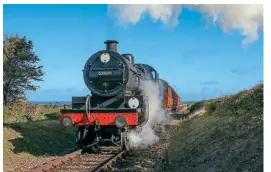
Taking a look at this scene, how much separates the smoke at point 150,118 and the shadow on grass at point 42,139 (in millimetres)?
2468

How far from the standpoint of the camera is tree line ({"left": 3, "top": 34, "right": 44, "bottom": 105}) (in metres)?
20.0

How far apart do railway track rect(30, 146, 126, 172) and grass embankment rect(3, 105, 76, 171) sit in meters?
0.78

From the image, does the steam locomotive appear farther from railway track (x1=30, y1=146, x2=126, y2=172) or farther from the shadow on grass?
the shadow on grass

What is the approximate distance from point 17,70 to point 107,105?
1065cm

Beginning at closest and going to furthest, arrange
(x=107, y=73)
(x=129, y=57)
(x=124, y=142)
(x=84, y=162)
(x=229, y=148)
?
(x=229, y=148) < (x=84, y=162) < (x=124, y=142) < (x=107, y=73) < (x=129, y=57)

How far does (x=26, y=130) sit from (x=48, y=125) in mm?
2375

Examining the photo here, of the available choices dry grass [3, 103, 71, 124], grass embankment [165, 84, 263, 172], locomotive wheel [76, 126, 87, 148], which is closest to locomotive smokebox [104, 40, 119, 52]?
locomotive wheel [76, 126, 87, 148]

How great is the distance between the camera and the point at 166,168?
8625 millimetres

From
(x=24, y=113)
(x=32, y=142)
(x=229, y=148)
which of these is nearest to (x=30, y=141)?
(x=32, y=142)

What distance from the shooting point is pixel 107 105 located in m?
11.3

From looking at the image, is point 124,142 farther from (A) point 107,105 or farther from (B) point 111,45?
(B) point 111,45

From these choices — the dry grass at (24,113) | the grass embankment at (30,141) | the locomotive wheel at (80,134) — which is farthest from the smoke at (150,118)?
the dry grass at (24,113)

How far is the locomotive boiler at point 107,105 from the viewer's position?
34.4 ft
